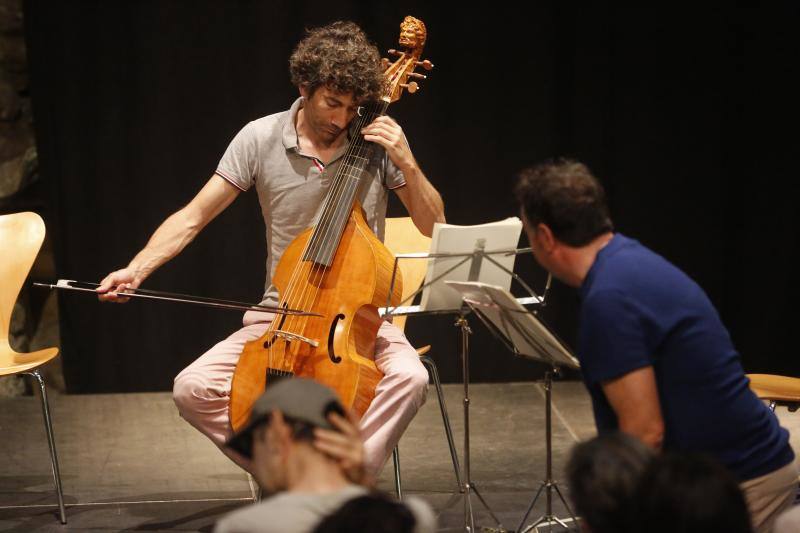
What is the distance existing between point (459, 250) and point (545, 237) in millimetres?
700

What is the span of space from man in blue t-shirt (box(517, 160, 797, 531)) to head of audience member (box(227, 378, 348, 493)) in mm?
617

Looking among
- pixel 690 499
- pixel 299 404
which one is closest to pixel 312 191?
pixel 299 404

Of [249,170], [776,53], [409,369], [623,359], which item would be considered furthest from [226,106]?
[623,359]

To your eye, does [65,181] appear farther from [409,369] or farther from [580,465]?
[580,465]

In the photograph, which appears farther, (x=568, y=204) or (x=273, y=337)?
(x=273, y=337)

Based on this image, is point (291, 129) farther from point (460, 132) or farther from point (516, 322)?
point (460, 132)

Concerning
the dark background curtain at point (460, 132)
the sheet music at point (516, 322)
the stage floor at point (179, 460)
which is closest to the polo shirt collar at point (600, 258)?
the sheet music at point (516, 322)

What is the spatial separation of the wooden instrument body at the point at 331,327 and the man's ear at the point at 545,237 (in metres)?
0.90

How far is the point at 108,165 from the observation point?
500 centimetres

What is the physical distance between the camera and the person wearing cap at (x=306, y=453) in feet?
5.85

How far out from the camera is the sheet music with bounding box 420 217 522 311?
2.98 metres

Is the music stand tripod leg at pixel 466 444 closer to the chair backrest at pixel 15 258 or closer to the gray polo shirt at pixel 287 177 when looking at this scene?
the gray polo shirt at pixel 287 177

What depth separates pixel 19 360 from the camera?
3.64 metres

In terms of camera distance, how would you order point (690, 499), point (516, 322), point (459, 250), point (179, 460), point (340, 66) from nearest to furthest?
1. point (690, 499)
2. point (516, 322)
3. point (459, 250)
4. point (340, 66)
5. point (179, 460)
